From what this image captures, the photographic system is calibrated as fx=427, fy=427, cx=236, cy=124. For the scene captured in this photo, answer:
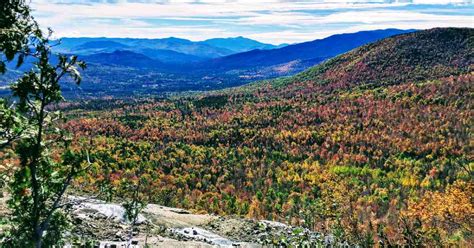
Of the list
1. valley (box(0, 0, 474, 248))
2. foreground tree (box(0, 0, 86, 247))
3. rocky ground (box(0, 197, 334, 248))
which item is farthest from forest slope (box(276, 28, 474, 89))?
foreground tree (box(0, 0, 86, 247))

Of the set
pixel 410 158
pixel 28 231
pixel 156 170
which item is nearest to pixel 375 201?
pixel 410 158

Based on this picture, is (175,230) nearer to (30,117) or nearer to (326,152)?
(30,117)

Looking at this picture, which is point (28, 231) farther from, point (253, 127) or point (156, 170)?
point (253, 127)

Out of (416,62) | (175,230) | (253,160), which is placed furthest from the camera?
(416,62)

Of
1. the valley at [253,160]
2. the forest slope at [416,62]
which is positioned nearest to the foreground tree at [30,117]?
the valley at [253,160]

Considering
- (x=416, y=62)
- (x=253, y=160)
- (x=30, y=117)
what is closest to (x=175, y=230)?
(x=30, y=117)

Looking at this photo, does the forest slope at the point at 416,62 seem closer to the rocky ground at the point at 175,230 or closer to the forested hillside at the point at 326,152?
the forested hillside at the point at 326,152
